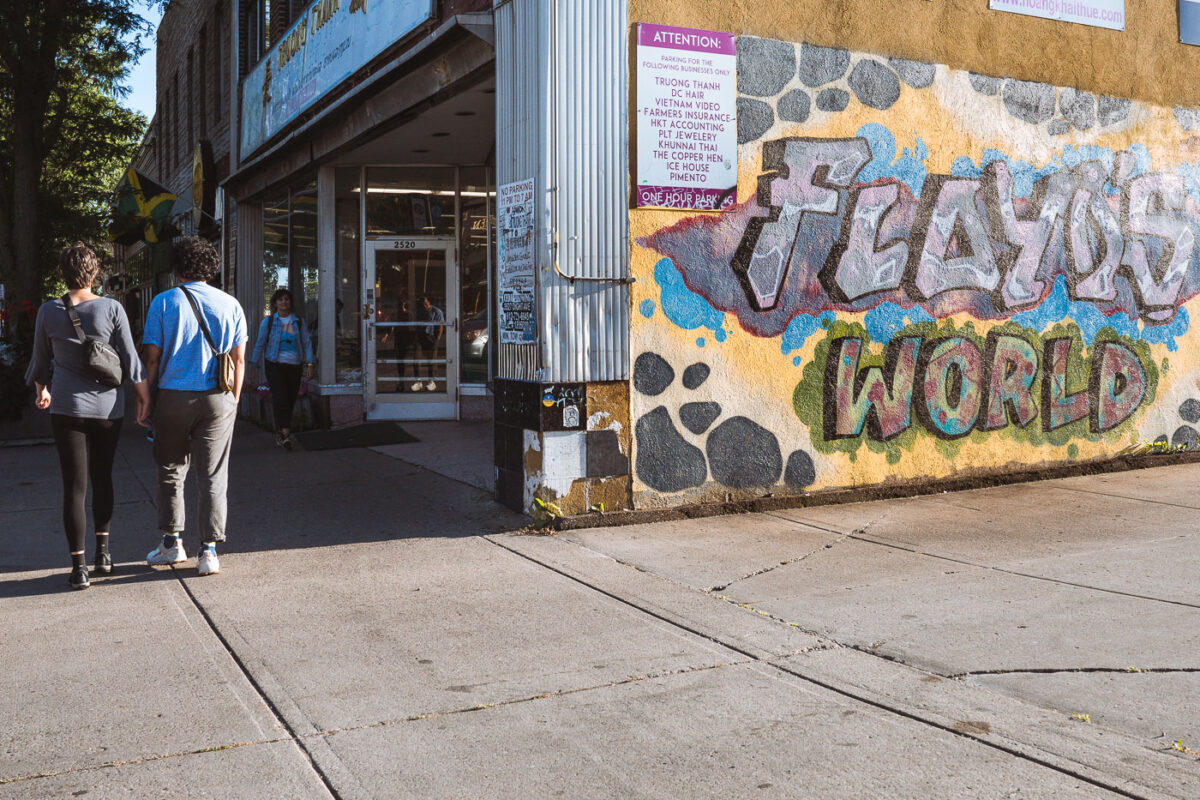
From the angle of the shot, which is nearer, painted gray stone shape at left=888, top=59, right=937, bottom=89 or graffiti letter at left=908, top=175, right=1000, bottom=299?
painted gray stone shape at left=888, top=59, right=937, bottom=89

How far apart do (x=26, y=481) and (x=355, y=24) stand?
5.33 m

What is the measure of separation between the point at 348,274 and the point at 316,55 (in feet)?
8.30

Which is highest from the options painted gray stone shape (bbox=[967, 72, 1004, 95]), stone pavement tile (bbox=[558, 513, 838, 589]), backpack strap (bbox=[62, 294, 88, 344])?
painted gray stone shape (bbox=[967, 72, 1004, 95])

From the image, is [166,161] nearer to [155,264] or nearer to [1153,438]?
[155,264]

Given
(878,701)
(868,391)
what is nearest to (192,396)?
(878,701)

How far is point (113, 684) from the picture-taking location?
432 centimetres

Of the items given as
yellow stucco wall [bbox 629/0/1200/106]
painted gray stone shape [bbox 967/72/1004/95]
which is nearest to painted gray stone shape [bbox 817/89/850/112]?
yellow stucco wall [bbox 629/0/1200/106]

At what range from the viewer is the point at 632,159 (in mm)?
7508

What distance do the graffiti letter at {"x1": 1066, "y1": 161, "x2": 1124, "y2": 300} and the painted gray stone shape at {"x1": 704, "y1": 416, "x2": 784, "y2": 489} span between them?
337 centimetres

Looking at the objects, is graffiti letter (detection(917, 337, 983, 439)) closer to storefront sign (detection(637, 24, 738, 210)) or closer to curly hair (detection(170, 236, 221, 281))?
storefront sign (detection(637, 24, 738, 210))

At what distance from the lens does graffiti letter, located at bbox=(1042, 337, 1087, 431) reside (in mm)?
9320

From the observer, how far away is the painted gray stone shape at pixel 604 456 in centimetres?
738

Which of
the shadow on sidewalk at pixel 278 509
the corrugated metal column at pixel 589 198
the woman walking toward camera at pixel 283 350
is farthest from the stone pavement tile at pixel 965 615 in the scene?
the woman walking toward camera at pixel 283 350

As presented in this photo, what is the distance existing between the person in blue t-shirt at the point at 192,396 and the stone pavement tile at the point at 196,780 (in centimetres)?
266
